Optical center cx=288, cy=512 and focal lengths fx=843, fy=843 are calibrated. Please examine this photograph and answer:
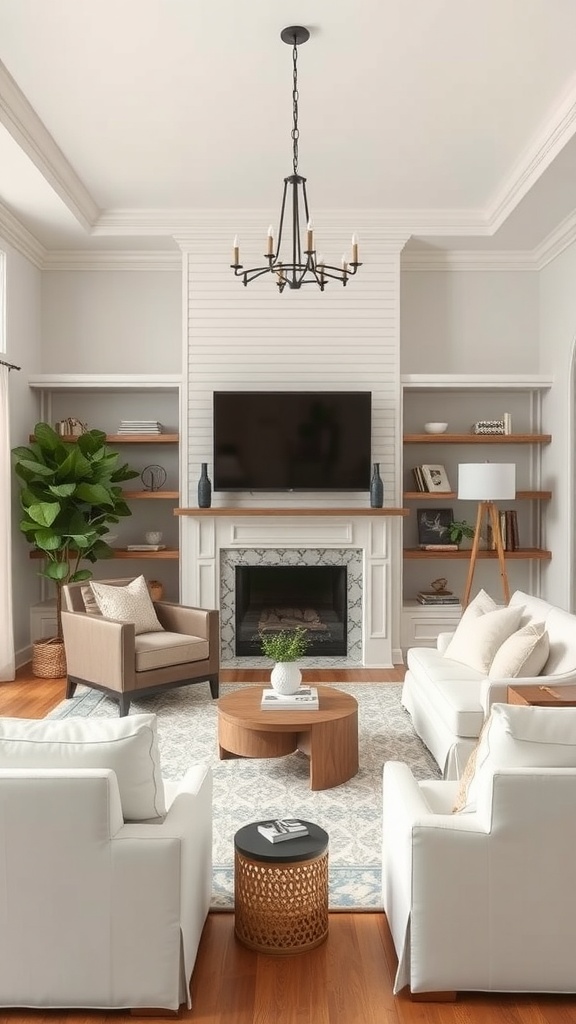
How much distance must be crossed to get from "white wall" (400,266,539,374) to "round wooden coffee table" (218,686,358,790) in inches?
148

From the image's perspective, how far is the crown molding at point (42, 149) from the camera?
436 centimetres

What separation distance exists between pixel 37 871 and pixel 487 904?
1.17 m

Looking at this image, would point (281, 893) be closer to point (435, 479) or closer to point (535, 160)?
point (535, 160)

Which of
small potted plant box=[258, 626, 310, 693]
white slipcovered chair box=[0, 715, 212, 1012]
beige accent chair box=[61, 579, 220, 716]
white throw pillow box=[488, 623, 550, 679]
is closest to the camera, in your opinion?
white slipcovered chair box=[0, 715, 212, 1012]

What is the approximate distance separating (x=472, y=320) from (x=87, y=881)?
19.1ft

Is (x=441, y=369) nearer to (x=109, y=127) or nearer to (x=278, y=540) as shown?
(x=278, y=540)

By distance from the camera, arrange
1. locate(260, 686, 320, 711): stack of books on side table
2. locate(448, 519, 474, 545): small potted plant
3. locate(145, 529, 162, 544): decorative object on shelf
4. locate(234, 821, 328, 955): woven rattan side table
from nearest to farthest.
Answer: locate(234, 821, 328, 955): woven rattan side table → locate(260, 686, 320, 711): stack of books on side table → locate(448, 519, 474, 545): small potted plant → locate(145, 529, 162, 544): decorative object on shelf

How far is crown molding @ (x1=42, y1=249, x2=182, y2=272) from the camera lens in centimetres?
685

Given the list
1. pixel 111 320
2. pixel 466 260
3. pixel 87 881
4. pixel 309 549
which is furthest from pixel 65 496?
pixel 87 881

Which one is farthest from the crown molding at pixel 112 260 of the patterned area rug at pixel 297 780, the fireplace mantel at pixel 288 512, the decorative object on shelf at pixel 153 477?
the patterned area rug at pixel 297 780

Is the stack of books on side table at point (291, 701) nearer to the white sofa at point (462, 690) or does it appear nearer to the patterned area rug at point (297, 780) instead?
the patterned area rug at point (297, 780)

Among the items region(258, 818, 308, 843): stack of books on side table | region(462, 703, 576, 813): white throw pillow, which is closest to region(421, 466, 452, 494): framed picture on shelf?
region(258, 818, 308, 843): stack of books on side table

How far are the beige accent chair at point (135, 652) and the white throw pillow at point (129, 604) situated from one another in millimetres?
79

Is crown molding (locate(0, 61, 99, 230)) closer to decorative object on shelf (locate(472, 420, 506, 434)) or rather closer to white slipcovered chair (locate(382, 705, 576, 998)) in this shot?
decorative object on shelf (locate(472, 420, 506, 434))
